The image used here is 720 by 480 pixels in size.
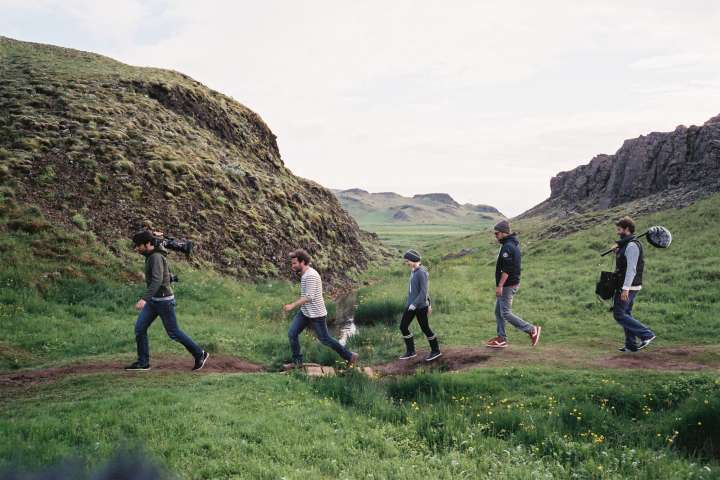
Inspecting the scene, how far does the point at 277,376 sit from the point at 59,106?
1113 inches

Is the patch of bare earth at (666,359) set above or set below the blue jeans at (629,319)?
below

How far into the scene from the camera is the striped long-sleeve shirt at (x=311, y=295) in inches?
493

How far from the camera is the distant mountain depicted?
45625mm

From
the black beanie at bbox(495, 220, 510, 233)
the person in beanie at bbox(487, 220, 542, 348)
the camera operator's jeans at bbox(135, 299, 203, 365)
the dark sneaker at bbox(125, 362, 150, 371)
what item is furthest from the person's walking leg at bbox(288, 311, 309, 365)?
the black beanie at bbox(495, 220, 510, 233)

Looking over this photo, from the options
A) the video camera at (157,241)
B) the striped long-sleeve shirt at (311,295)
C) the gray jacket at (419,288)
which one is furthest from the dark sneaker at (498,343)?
the video camera at (157,241)

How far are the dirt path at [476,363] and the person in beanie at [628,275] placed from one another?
0.64m

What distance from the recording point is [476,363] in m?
13.3

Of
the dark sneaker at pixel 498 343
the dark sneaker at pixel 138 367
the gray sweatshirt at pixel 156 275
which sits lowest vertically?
the dark sneaker at pixel 498 343

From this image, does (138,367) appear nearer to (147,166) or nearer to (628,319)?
(628,319)

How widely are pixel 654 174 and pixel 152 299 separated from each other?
55.0 metres

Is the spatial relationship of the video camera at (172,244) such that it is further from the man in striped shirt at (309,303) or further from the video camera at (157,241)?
the man in striped shirt at (309,303)

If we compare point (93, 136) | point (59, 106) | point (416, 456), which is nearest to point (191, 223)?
point (93, 136)

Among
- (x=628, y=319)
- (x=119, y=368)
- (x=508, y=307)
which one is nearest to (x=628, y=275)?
(x=628, y=319)

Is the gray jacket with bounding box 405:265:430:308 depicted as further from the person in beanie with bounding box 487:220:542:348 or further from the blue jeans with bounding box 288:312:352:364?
the blue jeans with bounding box 288:312:352:364
